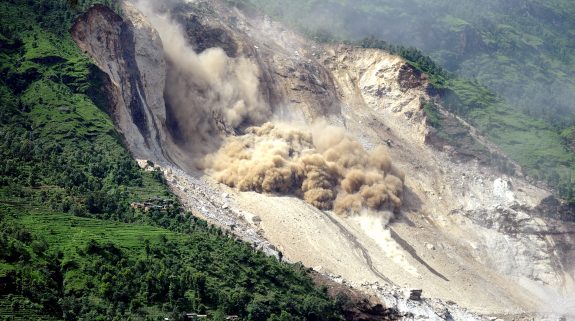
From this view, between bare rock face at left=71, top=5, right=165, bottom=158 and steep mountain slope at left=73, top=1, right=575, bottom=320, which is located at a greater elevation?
bare rock face at left=71, top=5, right=165, bottom=158

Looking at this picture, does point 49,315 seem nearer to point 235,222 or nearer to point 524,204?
point 235,222

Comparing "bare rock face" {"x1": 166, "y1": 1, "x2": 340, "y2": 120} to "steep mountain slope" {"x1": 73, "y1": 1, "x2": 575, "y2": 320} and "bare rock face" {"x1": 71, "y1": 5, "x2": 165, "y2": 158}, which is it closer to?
"steep mountain slope" {"x1": 73, "y1": 1, "x2": 575, "y2": 320}

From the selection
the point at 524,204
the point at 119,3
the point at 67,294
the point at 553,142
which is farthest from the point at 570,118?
the point at 67,294

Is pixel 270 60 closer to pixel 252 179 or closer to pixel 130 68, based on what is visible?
pixel 130 68

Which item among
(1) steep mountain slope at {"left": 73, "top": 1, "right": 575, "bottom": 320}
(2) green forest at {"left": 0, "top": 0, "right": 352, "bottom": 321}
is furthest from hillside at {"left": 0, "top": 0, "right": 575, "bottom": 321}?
(1) steep mountain slope at {"left": 73, "top": 1, "right": 575, "bottom": 320}

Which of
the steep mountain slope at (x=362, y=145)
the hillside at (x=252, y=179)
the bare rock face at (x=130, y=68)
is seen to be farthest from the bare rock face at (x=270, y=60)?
the bare rock face at (x=130, y=68)

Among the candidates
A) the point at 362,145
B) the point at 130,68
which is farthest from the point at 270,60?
the point at 130,68
